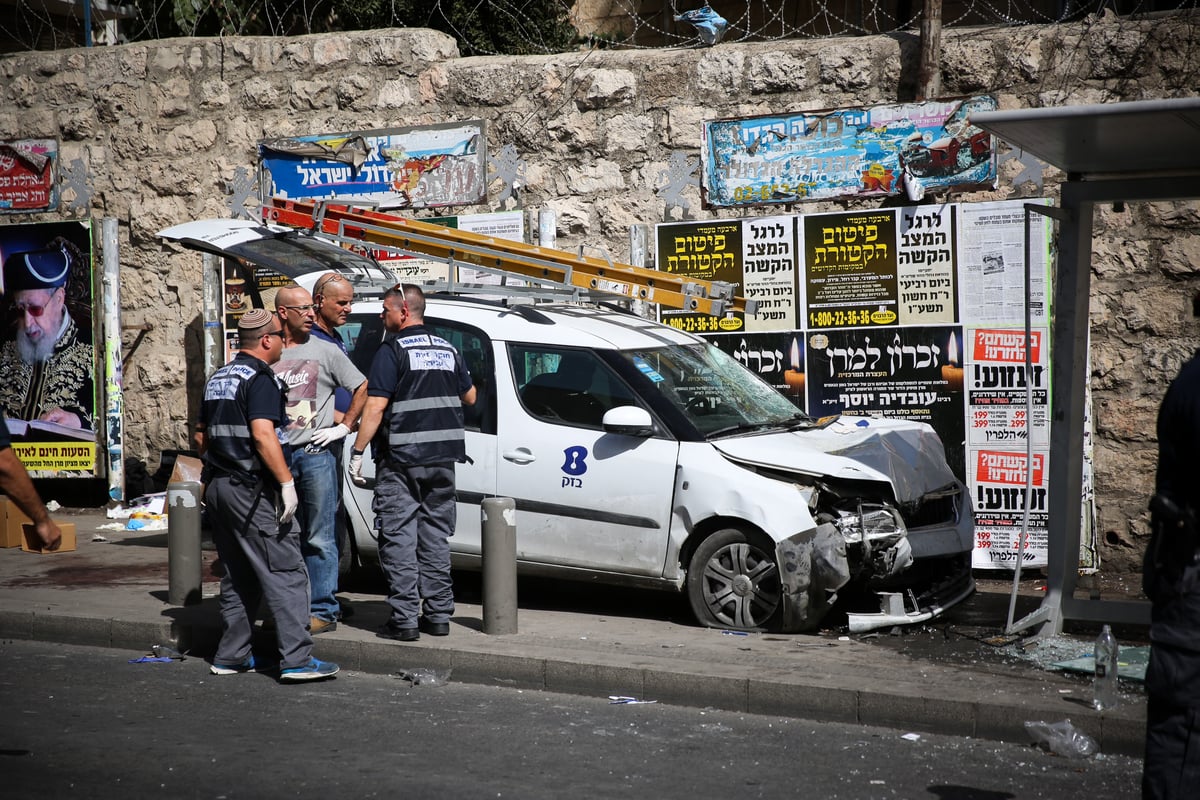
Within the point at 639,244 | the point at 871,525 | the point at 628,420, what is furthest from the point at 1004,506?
the point at 628,420

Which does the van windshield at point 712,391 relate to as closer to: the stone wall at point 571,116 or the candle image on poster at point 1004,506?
the candle image on poster at point 1004,506

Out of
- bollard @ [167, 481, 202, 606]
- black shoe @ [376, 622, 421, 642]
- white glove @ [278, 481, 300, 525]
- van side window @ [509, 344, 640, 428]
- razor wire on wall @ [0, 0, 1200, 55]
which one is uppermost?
razor wire on wall @ [0, 0, 1200, 55]

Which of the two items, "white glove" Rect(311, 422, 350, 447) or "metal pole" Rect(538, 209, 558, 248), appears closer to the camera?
"white glove" Rect(311, 422, 350, 447)

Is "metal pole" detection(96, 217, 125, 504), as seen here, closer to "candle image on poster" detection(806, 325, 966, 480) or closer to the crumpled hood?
"candle image on poster" detection(806, 325, 966, 480)

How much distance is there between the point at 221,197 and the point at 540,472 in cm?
602

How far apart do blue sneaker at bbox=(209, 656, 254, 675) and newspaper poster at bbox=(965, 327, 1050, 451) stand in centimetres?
582

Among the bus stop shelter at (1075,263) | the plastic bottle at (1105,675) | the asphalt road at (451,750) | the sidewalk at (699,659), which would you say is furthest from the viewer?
the bus stop shelter at (1075,263)

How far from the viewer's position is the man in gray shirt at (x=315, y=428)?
7449 millimetres

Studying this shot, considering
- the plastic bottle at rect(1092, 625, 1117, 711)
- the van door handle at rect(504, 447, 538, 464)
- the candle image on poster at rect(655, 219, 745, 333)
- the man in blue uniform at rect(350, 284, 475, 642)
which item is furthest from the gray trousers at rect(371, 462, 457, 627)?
the candle image on poster at rect(655, 219, 745, 333)

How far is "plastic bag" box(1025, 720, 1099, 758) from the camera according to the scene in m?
5.57

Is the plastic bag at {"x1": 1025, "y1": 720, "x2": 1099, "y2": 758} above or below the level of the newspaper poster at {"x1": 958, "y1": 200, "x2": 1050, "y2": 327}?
below

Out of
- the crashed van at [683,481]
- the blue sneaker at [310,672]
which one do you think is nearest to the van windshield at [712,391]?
the crashed van at [683,481]

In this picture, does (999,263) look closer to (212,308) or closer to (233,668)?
(233,668)

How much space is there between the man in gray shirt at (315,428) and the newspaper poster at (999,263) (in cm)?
496
